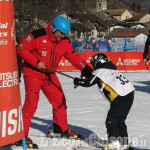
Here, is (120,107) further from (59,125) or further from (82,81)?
(59,125)

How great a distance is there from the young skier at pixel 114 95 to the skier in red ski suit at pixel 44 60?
731 mm

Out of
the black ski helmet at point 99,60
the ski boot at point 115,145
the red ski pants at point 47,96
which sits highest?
the black ski helmet at point 99,60

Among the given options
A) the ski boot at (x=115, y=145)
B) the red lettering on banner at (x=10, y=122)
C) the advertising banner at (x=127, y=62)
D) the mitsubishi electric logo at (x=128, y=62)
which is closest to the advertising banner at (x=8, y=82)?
the red lettering on banner at (x=10, y=122)

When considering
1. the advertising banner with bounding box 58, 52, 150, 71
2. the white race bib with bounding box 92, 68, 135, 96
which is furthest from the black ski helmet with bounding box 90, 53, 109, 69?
the advertising banner with bounding box 58, 52, 150, 71

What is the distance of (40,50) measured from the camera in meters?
7.42

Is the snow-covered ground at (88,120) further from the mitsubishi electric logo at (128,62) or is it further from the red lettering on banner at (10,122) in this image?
the mitsubishi electric logo at (128,62)

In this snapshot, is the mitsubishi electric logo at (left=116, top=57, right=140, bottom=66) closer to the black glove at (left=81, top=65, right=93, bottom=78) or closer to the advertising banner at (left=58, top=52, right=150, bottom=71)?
the advertising banner at (left=58, top=52, right=150, bottom=71)

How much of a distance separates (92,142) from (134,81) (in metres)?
11.4

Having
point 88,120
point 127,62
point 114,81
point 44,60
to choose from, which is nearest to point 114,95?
point 114,81

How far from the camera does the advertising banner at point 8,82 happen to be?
5613 mm

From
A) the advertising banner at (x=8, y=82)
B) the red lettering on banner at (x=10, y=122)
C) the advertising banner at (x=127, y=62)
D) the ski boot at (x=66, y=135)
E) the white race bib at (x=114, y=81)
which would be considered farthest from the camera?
the advertising banner at (x=127, y=62)

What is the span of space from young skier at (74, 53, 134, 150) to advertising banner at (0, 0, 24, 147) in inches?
48.0

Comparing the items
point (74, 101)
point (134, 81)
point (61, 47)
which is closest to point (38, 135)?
point (61, 47)

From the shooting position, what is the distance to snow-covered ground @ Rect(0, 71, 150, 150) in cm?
771
